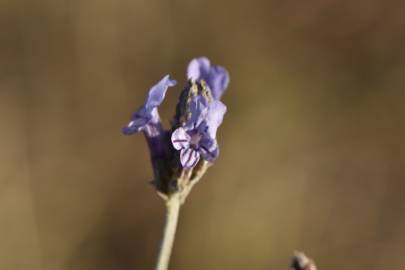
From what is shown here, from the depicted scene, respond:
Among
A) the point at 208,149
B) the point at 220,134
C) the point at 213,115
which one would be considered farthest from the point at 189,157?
the point at 220,134

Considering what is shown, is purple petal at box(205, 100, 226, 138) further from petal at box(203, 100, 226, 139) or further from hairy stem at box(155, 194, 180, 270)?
hairy stem at box(155, 194, 180, 270)

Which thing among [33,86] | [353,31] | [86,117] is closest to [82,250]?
[86,117]

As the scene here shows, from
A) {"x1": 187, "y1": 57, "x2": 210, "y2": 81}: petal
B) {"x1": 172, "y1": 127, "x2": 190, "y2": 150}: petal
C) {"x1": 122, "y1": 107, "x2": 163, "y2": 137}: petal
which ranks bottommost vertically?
{"x1": 172, "y1": 127, "x2": 190, "y2": 150}: petal

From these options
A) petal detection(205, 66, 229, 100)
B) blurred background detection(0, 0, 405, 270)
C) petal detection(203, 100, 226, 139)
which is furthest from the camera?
blurred background detection(0, 0, 405, 270)

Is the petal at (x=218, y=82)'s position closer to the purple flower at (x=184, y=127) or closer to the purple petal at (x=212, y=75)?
the purple petal at (x=212, y=75)

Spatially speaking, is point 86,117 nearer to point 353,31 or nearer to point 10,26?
point 10,26

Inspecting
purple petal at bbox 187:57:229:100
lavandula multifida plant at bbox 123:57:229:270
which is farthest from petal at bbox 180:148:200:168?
purple petal at bbox 187:57:229:100
